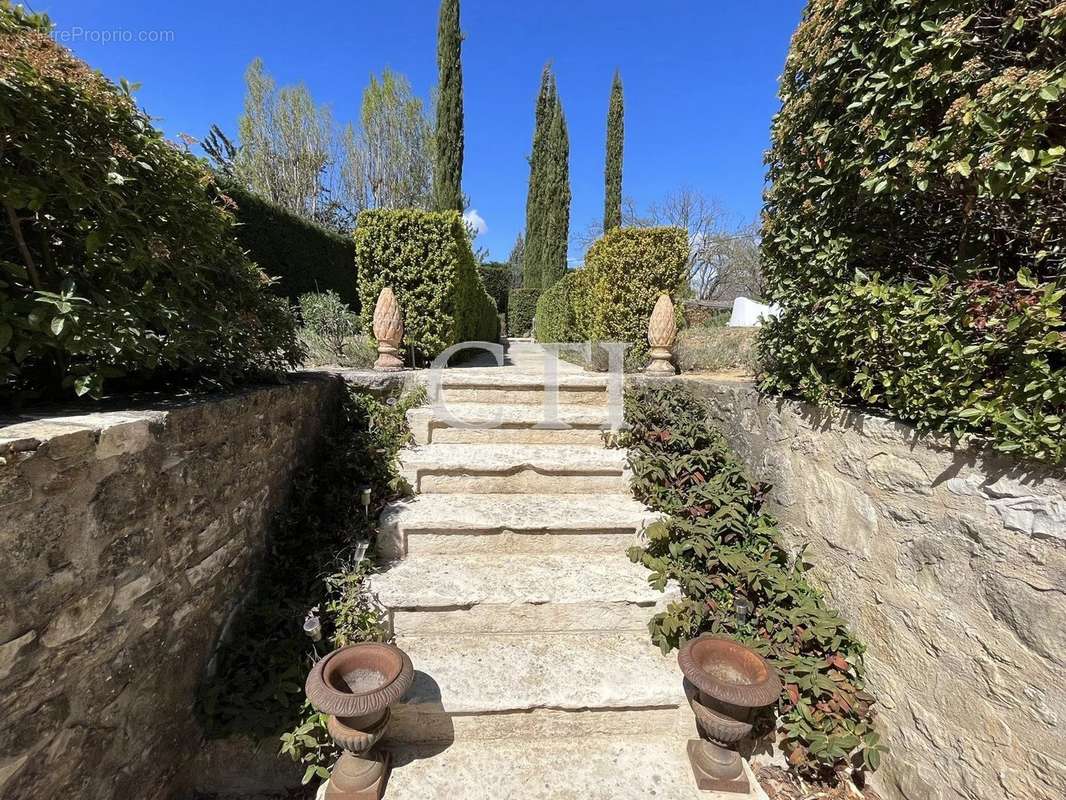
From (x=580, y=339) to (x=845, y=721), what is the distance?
17.4ft

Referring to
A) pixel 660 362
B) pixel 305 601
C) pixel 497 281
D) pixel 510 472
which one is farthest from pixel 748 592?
pixel 497 281

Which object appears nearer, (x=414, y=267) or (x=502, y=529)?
(x=502, y=529)

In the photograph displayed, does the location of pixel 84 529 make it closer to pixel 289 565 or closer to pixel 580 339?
pixel 289 565

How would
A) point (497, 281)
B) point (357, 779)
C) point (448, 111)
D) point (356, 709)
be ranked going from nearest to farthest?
point (356, 709) < point (357, 779) < point (448, 111) < point (497, 281)

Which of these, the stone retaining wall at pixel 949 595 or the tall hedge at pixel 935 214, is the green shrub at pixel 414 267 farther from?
the stone retaining wall at pixel 949 595

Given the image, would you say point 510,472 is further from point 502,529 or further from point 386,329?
point 386,329

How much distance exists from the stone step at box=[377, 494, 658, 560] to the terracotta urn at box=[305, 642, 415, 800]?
0.74 metres

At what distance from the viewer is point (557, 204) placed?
1379 centimetres

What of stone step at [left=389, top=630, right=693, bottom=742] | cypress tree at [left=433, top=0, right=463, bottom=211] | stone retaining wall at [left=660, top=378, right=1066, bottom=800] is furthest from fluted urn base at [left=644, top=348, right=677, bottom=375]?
cypress tree at [left=433, top=0, right=463, bottom=211]

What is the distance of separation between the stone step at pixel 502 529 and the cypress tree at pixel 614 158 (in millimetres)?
13503

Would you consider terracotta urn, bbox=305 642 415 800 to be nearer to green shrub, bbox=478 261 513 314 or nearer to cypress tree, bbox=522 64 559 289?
cypress tree, bbox=522 64 559 289

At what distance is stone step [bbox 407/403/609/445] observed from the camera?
3.20 metres

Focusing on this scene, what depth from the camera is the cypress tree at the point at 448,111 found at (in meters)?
12.3

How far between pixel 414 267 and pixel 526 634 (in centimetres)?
351
